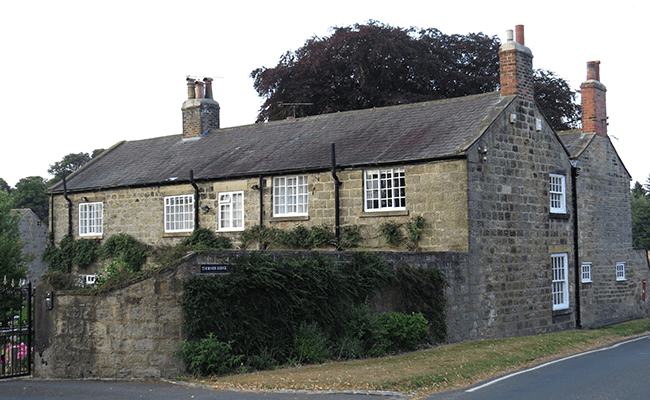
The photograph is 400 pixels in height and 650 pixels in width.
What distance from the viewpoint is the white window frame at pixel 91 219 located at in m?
28.2

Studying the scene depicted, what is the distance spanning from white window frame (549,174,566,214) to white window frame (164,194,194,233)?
13.0 m

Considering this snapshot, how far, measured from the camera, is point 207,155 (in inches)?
1088

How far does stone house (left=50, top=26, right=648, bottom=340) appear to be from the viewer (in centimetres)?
2023

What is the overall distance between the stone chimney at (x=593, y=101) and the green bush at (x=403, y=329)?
49.2ft

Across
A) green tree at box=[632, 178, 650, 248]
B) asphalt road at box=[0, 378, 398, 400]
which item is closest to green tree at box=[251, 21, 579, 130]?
asphalt road at box=[0, 378, 398, 400]

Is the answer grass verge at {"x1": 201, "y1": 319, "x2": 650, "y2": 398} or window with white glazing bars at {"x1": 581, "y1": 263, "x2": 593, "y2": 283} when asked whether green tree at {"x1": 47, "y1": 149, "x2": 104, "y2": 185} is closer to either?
window with white glazing bars at {"x1": 581, "y1": 263, "x2": 593, "y2": 283}

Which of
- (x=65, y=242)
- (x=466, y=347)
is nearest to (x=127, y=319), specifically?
(x=466, y=347)

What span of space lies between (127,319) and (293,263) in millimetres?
3608

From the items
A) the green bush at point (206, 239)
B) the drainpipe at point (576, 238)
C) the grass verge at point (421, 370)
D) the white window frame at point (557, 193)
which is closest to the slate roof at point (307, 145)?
the green bush at point (206, 239)

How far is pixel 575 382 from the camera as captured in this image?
486 inches

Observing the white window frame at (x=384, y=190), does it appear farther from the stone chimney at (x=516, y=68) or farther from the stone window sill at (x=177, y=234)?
the stone window sill at (x=177, y=234)

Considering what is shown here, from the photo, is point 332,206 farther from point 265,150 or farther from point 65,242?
point 65,242

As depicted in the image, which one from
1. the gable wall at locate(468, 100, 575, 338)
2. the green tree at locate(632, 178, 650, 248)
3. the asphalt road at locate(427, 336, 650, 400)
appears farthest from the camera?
the green tree at locate(632, 178, 650, 248)

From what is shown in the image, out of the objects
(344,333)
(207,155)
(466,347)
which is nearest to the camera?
(344,333)
